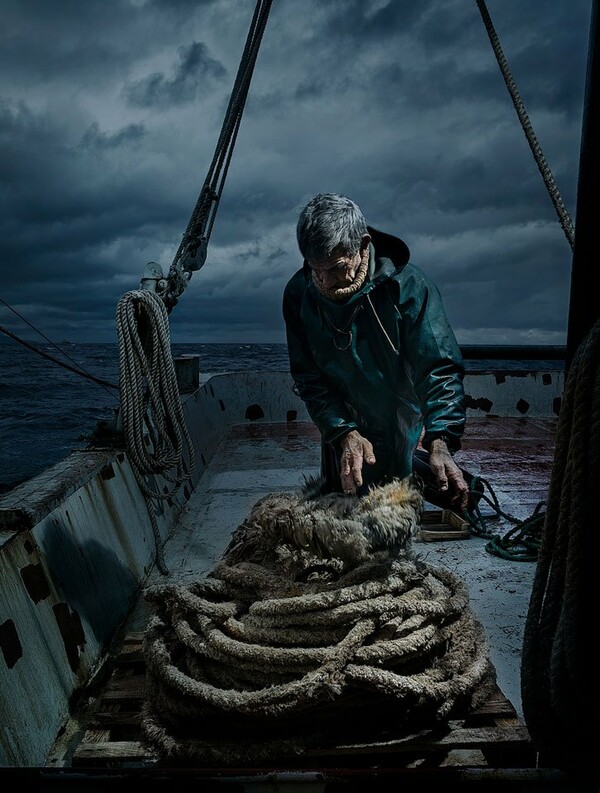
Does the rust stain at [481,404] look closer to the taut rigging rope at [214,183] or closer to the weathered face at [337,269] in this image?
the taut rigging rope at [214,183]

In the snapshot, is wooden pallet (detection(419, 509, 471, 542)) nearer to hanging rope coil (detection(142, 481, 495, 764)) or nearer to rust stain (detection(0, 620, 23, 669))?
hanging rope coil (detection(142, 481, 495, 764))

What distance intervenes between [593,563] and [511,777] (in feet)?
1.46

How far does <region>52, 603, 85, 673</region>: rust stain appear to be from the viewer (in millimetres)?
2168

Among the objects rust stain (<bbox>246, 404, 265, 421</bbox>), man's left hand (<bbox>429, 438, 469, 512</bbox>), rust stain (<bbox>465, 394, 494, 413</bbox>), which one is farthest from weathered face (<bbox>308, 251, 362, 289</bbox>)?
rust stain (<bbox>465, 394, 494, 413</bbox>)

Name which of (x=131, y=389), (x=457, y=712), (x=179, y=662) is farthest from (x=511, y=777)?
(x=131, y=389)

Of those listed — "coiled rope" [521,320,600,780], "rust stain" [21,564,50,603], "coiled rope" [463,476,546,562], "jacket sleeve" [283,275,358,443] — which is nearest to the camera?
"coiled rope" [521,320,600,780]

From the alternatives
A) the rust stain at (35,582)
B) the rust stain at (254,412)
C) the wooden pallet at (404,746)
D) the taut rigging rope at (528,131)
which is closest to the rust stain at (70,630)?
the rust stain at (35,582)

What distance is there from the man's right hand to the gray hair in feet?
2.54

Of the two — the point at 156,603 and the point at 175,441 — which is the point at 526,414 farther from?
the point at 156,603

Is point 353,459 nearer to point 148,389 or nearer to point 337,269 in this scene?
point 337,269

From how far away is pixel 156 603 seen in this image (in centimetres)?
224

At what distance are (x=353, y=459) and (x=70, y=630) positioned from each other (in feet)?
4.14

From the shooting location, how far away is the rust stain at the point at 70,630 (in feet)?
7.11

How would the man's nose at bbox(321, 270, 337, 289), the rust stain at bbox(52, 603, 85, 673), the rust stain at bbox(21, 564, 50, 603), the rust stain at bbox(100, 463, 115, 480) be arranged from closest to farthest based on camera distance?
the rust stain at bbox(21, 564, 50, 603)
the rust stain at bbox(52, 603, 85, 673)
the man's nose at bbox(321, 270, 337, 289)
the rust stain at bbox(100, 463, 115, 480)
